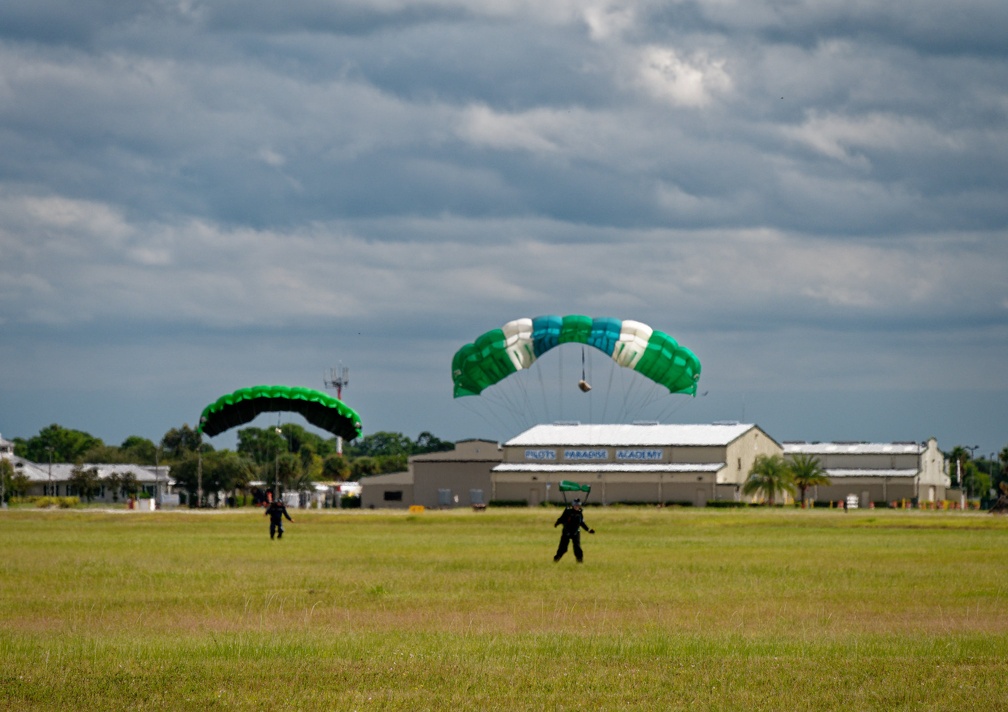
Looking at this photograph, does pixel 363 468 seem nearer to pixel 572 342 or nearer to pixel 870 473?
pixel 870 473

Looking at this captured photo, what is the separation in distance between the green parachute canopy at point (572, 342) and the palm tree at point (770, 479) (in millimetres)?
66124

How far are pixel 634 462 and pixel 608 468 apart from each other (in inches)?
113

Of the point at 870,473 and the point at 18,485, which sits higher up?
the point at 870,473

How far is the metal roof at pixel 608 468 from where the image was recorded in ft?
393

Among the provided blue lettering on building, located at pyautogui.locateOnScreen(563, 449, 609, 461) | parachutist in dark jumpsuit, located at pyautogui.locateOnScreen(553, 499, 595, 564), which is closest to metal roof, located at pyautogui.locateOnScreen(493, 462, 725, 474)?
blue lettering on building, located at pyautogui.locateOnScreen(563, 449, 609, 461)

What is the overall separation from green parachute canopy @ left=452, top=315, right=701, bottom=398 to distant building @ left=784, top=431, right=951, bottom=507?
261 feet

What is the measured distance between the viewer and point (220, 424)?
58.0 m

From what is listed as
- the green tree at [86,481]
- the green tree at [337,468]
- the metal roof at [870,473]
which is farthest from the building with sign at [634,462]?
the green tree at [86,481]

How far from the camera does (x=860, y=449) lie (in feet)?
453

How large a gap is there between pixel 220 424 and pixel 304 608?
34.5 meters

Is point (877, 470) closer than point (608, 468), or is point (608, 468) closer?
point (608, 468)

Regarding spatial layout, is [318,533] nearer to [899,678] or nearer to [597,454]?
[899,678]

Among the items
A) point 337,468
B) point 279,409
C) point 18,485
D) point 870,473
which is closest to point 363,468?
point 337,468

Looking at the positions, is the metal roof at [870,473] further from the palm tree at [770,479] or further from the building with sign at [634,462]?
the palm tree at [770,479]
